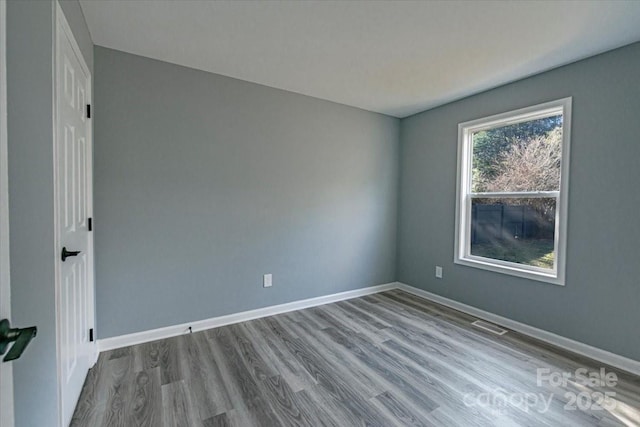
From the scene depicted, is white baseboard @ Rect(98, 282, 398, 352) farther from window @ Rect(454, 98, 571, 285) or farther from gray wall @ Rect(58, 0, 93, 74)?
gray wall @ Rect(58, 0, 93, 74)

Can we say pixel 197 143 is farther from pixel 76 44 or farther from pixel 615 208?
pixel 615 208

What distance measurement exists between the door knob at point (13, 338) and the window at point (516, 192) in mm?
3285

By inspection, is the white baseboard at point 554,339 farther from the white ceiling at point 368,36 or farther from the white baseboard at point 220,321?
the white ceiling at point 368,36

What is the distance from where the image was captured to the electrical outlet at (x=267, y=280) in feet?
10.0

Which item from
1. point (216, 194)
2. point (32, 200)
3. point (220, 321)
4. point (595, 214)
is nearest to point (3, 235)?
point (32, 200)

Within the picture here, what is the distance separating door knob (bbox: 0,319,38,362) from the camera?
1.76 feet

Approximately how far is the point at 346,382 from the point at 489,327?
172 cm

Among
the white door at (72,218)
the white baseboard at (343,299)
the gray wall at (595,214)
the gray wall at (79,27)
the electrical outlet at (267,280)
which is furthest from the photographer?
the electrical outlet at (267,280)

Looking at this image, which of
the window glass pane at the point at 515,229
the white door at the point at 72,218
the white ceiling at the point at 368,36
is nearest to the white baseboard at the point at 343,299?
the white door at the point at 72,218

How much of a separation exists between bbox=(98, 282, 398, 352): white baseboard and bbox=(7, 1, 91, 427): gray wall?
1157 mm

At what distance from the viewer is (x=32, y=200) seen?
1.13 meters

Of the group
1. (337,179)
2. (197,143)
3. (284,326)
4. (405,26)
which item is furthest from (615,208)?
(197,143)

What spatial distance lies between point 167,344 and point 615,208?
3.74 meters

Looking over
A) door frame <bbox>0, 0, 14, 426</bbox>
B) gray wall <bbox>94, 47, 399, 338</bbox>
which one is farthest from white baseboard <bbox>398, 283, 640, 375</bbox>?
door frame <bbox>0, 0, 14, 426</bbox>
